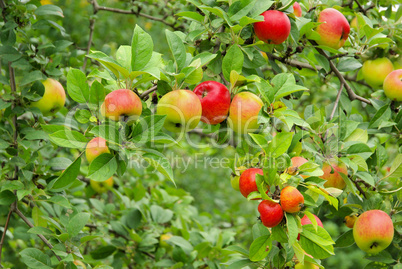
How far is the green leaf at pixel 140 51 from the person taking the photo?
101cm

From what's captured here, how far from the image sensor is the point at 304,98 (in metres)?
2.96

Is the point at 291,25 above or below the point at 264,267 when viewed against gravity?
above

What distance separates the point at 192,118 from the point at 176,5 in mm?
1428

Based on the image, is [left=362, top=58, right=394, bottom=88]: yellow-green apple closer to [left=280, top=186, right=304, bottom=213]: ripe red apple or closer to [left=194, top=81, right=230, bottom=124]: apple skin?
[left=194, top=81, right=230, bottom=124]: apple skin

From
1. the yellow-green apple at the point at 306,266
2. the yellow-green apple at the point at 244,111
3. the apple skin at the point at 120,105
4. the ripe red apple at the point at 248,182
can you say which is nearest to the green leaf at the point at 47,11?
the apple skin at the point at 120,105

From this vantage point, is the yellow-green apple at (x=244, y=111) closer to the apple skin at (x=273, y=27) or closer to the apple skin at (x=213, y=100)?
the apple skin at (x=213, y=100)

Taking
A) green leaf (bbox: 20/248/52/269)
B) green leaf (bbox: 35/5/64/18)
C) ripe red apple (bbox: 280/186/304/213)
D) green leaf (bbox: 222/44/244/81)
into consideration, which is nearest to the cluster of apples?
green leaf (bbox: 222/44/244/81)

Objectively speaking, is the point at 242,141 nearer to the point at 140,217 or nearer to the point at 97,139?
the point at 97,139

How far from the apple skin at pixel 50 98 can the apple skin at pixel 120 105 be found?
67cm

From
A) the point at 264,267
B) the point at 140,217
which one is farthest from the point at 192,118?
the point at 140,217

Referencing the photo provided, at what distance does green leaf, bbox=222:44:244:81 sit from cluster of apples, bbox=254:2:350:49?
0.45ft

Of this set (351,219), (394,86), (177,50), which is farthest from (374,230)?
(177,50)

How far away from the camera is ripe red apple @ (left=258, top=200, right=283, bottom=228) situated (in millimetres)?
988

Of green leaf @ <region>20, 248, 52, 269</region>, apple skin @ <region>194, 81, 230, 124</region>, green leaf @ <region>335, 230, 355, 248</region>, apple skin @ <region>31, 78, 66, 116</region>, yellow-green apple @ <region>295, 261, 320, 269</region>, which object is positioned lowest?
green leaf @ <region>335, 230, 355, 248</region>
